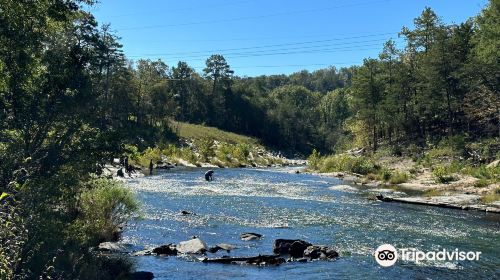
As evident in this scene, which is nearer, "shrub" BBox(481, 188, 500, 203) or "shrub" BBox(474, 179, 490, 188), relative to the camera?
"shrub" BBox(481, 188, 500, 203)

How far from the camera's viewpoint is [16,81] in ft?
48.7

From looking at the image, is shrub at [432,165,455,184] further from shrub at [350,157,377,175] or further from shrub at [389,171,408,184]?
shrub at [350,157,377,175]

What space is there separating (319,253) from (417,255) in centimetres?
489

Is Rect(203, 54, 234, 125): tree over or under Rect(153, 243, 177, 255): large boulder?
over

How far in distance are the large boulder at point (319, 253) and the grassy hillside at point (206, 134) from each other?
105782mm

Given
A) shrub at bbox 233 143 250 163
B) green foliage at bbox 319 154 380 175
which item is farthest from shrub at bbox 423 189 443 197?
shrub at bbox 233 143 250 163

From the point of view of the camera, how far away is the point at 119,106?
87.0 meters

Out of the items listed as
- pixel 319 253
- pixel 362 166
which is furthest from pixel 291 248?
pixel 362 166

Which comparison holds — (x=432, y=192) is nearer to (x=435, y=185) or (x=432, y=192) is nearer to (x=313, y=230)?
(x=435, y=185)

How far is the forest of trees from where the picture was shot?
1340 cm

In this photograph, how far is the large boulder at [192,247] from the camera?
21.4 m

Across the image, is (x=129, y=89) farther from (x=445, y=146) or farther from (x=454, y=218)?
(x=454, y=218)

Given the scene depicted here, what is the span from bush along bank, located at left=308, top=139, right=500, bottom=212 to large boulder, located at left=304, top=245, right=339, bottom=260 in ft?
65.6

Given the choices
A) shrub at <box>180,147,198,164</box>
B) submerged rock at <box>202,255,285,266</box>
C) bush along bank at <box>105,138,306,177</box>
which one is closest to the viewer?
submerged rock at <box>202,255,285,266</box>
